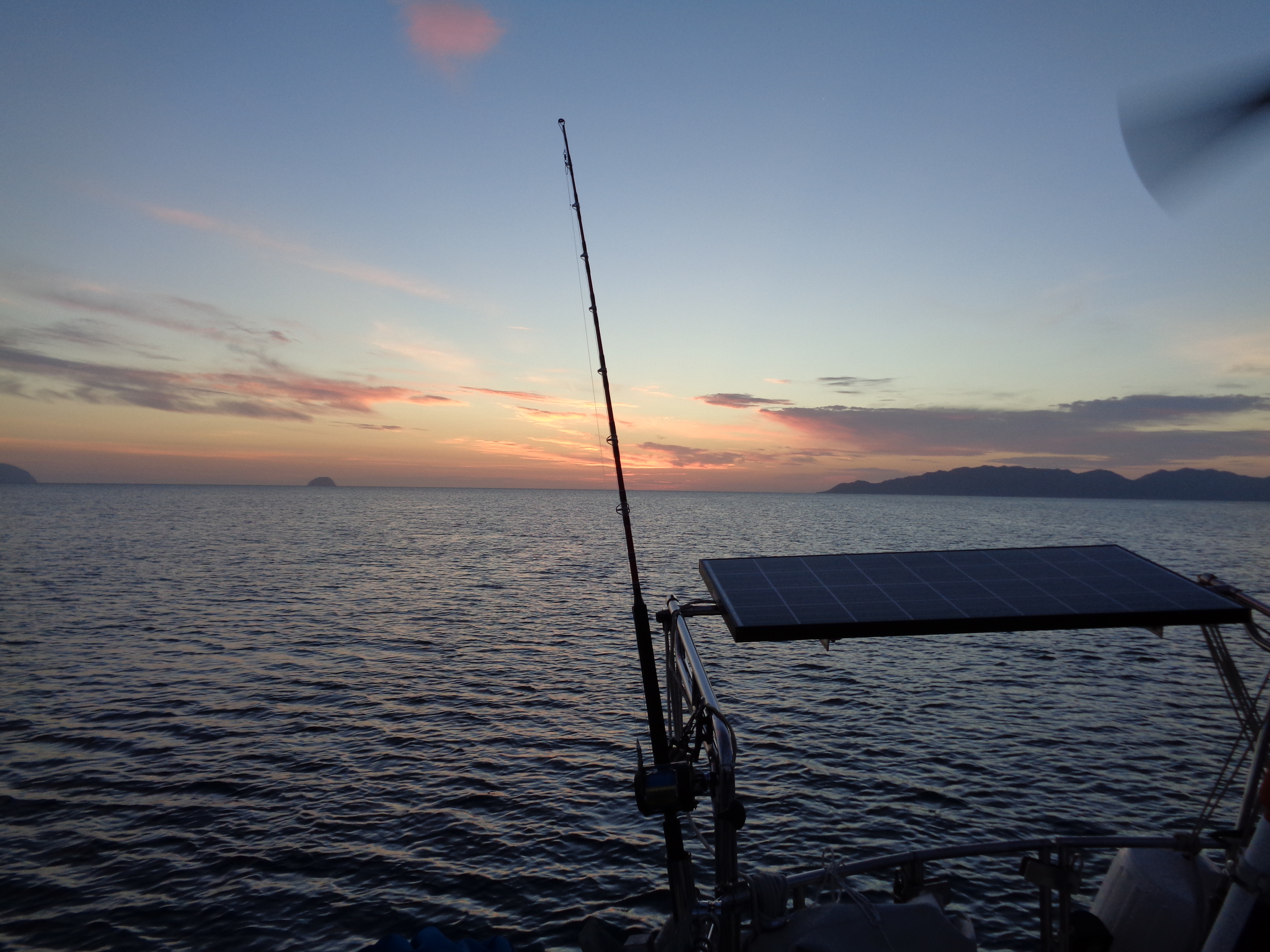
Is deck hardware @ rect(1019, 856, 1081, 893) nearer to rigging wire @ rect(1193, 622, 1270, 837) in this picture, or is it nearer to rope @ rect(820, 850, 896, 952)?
rigging wire @ rect(1193, 622, 1270, 837)

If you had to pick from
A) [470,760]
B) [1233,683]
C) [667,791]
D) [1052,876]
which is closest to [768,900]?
[667,791]

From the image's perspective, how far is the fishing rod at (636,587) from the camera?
295 inches

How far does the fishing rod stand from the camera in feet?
24.5

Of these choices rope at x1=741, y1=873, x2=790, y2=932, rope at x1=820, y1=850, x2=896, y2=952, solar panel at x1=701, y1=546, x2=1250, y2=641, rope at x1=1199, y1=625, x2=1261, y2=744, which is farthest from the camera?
solar panel at x1=701, y1=546, x2=1250, y2=641

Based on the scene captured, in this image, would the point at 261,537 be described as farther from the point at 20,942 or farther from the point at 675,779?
the point at 675,779

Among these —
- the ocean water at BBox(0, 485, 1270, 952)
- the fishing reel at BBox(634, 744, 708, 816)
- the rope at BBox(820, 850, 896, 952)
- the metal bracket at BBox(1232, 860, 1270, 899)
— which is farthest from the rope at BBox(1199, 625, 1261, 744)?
the ocean water at BBox(0, 485, 1270, 952)

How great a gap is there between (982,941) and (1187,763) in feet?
44.8

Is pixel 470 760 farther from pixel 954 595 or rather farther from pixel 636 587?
pixel 954 595

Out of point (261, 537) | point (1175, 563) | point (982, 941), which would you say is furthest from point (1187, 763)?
point (261, 537)

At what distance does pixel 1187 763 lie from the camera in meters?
21.2

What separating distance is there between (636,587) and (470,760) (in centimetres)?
1417

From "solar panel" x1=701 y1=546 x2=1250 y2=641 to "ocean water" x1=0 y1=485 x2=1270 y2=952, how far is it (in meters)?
6.56

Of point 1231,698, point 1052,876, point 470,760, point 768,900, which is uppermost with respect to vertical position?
point 1231,698

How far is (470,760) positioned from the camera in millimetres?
21203
